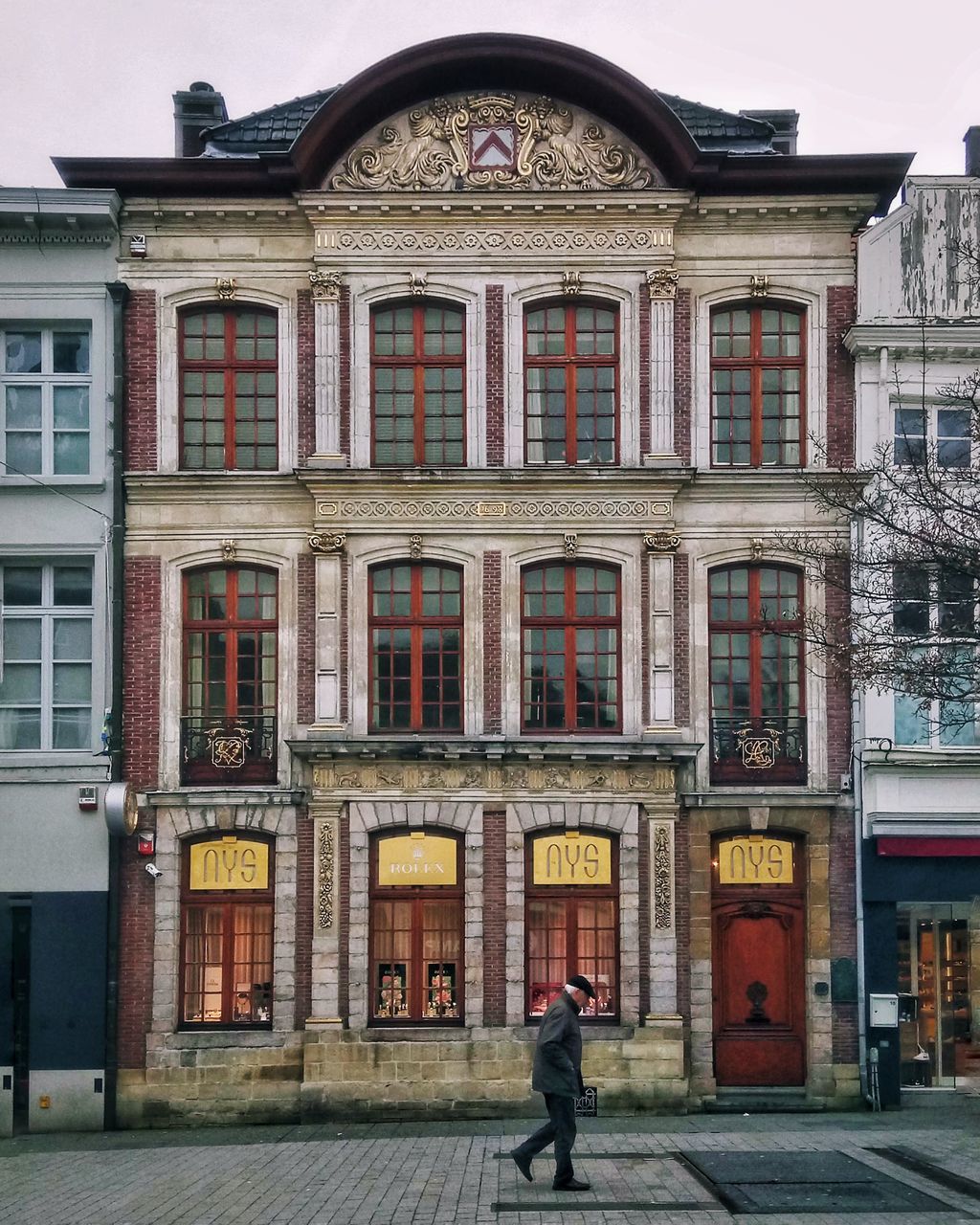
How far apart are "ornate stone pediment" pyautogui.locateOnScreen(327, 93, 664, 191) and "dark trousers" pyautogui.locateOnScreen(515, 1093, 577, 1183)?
12318 mm

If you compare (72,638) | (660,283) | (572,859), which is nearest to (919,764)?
(572,859)

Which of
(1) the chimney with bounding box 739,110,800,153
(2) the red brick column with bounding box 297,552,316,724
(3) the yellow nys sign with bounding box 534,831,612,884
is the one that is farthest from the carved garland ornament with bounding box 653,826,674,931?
(1) the chimney with bounding box 739,110,800,153

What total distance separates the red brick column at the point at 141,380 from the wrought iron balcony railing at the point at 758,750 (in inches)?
338

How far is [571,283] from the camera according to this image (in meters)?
20.3

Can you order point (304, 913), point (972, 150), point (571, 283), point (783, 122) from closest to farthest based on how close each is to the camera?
point (304, 913)
point (571, 283)
point (972, 150)
point (783, 122)

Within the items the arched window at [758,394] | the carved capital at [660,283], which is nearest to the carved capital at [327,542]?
the arched window at [758,394]

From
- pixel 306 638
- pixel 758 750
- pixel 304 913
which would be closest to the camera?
pixel 304 913

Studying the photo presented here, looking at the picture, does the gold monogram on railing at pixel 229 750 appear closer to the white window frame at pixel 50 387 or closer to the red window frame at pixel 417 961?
the red window frame at pixel 417 961

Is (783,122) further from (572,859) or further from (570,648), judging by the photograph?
(572,859)

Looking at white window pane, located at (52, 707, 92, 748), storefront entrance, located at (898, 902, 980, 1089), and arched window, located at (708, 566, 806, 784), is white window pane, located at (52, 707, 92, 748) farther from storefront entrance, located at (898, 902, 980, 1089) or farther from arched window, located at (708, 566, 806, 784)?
storefront entrance, located at (898, 902, 980, 1089)

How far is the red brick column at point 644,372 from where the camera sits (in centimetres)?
2031

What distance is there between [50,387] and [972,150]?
1374 centimetres

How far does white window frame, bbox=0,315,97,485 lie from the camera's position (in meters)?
20.4

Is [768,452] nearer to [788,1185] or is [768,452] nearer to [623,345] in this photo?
[623,345]
